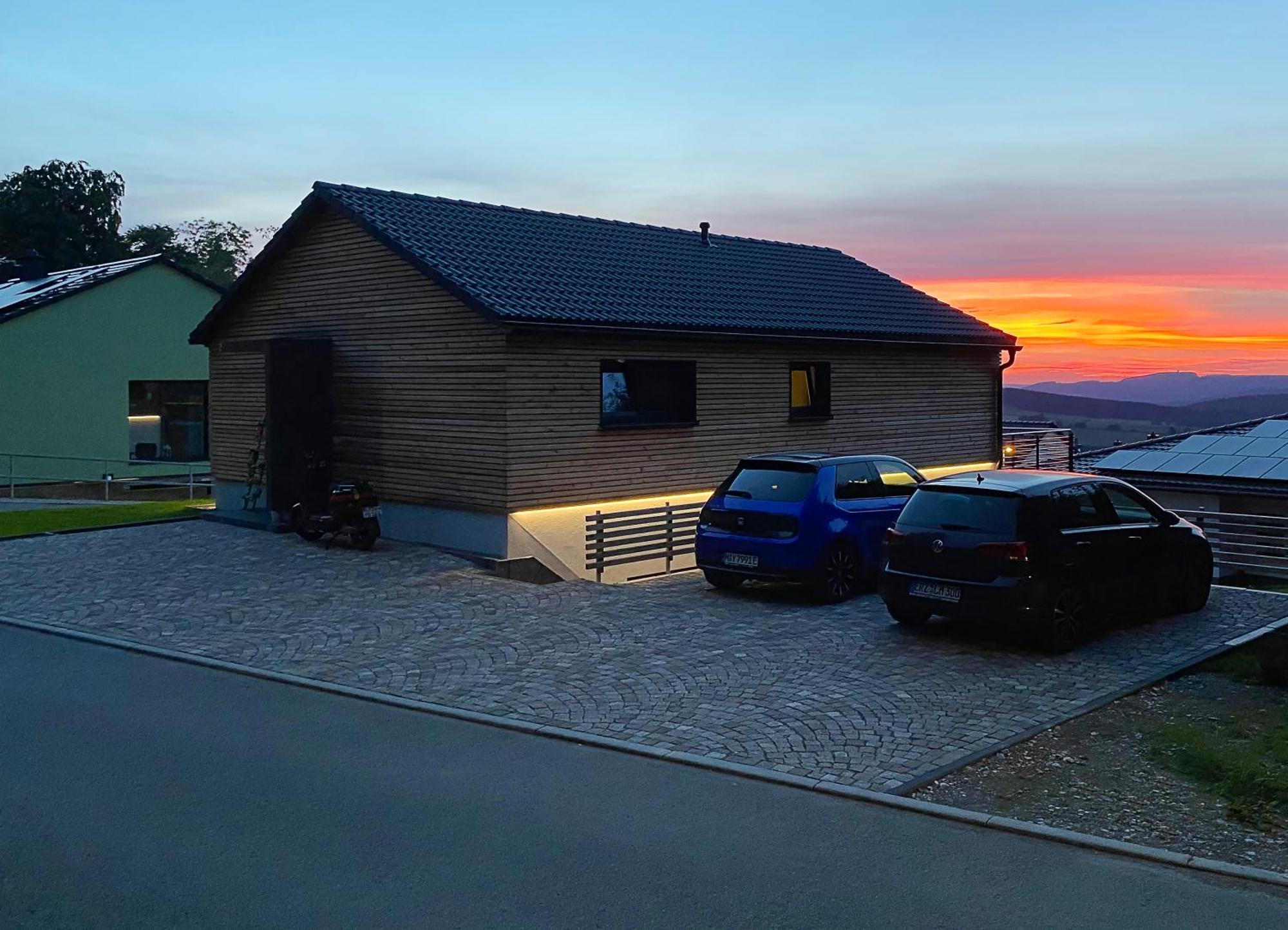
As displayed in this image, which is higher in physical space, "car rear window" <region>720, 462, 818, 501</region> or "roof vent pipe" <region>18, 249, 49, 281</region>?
"roof vent pipe" <region>18, 249, 49, 281</region>

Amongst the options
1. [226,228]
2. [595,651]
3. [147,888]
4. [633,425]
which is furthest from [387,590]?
[226,228]

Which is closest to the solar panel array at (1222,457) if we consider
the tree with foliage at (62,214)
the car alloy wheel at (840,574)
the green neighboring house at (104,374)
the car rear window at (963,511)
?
the car alloy wheel at (840,574)

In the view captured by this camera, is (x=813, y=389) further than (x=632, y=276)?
Yes

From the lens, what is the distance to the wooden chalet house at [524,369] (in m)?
17.1

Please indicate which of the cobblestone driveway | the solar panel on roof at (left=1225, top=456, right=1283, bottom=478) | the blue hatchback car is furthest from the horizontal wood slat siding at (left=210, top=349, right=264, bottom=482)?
the solar panel on roof at (left=1225, top=456, right=1283, bottom=478)

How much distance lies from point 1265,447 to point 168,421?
2884cm

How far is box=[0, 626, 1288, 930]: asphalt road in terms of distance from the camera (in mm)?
5426

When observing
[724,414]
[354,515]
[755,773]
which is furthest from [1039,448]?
[755,773]

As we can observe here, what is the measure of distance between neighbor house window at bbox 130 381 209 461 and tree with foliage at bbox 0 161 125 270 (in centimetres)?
3102

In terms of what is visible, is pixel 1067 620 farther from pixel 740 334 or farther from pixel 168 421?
pixel 168 421

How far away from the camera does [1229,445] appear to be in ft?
75.9

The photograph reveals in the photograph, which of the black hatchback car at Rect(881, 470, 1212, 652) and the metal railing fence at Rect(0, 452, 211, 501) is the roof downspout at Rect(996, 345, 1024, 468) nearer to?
the black hatchback car at Rect(881, 470, 1212, 652)

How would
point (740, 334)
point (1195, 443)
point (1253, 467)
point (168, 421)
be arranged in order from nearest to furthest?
1. point (740, 334)
2. point (1253, 467)
3. point (1195, 443)
4. point (168, 421)

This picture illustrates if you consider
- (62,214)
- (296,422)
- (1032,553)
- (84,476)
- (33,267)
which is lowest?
(84,476)
